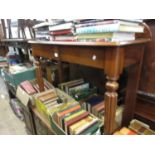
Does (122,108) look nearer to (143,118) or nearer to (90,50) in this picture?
(143,118)

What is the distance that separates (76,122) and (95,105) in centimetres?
27

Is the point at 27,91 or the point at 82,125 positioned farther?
the point at 27,91

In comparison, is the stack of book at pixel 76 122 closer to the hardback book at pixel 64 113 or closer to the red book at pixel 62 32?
the hardback book at pixel 64 113

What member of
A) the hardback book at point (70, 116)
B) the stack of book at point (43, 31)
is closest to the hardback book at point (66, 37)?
the stack of book at point (43, 31)

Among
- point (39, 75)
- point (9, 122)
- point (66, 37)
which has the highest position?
point (66, 37)

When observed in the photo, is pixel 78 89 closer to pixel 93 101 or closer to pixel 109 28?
pixel 93 101

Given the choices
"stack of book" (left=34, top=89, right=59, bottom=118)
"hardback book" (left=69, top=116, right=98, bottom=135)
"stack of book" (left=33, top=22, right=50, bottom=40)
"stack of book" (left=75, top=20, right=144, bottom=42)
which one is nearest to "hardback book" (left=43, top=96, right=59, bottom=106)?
"stack of book" (left=34, top=89, right=59, bottom=118)

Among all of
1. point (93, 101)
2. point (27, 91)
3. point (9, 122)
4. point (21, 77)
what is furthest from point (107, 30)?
point (9, 122)

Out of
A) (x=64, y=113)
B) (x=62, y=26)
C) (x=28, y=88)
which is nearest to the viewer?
(x=62, y=26)

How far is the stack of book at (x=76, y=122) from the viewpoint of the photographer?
33.3 inches

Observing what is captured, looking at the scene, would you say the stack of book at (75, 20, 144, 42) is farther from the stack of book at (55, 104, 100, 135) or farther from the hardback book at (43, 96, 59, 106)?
the hardback book at (43, 96, 59, 106)

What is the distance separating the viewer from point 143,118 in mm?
1031

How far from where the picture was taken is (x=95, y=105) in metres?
1.11
